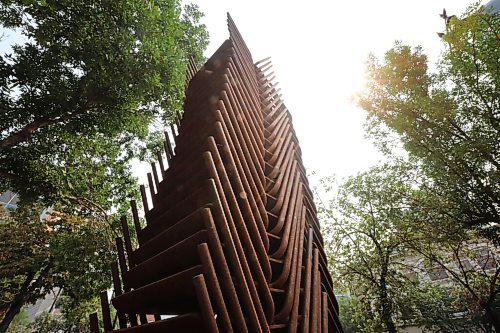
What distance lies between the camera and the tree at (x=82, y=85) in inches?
161

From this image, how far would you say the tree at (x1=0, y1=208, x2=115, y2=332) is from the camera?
236 inches

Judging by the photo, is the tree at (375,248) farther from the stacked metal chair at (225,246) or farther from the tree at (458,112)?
the stacked metal chair at (225,246)

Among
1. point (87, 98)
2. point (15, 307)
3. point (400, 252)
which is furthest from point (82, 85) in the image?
point (400, 252)

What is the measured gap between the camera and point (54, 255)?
22.4ft

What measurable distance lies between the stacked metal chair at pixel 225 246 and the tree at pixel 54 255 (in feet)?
15.3

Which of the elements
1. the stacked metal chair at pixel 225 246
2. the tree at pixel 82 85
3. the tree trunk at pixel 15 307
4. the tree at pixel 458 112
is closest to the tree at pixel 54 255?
the tree trunk at pixel 15 307

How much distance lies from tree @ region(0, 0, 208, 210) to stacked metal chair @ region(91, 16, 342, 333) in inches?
92.3

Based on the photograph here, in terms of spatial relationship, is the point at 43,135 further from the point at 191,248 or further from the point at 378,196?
the point at 378,196

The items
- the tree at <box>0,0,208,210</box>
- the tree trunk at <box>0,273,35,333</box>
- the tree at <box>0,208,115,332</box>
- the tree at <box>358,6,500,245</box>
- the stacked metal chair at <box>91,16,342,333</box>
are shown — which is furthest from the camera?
the tree trunk at <box>0,273,35,333</box>

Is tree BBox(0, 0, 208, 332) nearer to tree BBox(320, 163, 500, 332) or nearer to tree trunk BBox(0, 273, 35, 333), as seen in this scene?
tree trunk BBox(0, 273, 35, 333)

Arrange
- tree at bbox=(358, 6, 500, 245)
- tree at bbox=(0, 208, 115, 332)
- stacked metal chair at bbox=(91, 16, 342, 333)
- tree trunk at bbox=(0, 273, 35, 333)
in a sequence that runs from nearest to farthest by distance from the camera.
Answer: stacked metal chair at bbox=(91, 16, 342, 333) → tree at bbox=(0, 208, 115, 332) → tree at bbox=(358, 6, 500, 245) → tree trunk at bbox=(0, 273, 35, 333)

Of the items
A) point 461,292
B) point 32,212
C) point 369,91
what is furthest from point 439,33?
point 32,212

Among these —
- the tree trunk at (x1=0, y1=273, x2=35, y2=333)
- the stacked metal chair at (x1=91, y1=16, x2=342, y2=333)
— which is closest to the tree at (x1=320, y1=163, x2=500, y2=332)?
the stacked metal chair at (x1=91, y1=16, x2=342, y2=333)

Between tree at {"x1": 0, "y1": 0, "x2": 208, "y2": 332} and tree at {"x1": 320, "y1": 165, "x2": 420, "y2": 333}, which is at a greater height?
tree at {"x1": 0, "y1": 0, "x2": 208, "y2": 332}
